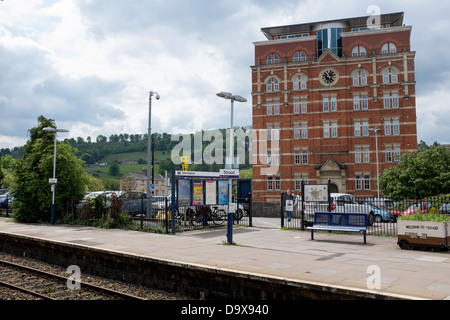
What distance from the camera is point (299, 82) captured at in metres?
52.8

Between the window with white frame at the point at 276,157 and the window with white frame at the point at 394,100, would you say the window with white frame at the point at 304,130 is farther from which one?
the window with white frame at the point at 394,100

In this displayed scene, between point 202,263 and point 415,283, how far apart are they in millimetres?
4971

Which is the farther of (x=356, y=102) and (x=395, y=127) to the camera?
(x=356, y=102)

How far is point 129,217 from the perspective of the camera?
20.6 metres

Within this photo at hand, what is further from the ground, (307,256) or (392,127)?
(392,127)

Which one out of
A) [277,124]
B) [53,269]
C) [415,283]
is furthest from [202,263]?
[277,124]

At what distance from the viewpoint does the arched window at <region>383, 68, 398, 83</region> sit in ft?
162

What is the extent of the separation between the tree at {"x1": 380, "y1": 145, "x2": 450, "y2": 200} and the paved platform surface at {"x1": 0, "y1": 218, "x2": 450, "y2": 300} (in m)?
19.1

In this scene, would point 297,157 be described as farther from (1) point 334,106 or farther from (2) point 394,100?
(2) point 394,100

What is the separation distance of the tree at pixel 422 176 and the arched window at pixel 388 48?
19.6 meters

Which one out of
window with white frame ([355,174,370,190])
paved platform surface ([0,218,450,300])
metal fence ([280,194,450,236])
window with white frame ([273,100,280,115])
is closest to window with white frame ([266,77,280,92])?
window with white frame ([273,100,280,115])

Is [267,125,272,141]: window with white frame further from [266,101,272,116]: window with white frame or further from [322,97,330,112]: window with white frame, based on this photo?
[322,97,330,112]: window with white frame

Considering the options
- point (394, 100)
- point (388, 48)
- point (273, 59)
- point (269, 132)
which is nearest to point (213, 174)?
point (269, 132)

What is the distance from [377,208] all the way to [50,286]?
16.7 metres
